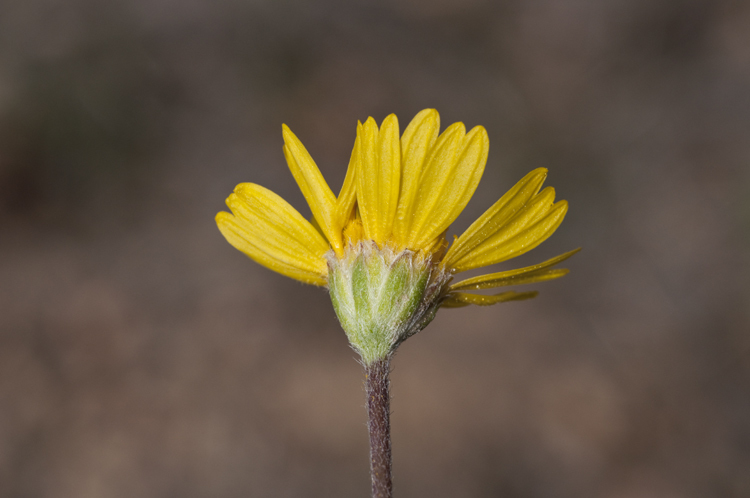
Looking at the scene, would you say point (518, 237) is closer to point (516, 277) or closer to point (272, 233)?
point (516, 277)

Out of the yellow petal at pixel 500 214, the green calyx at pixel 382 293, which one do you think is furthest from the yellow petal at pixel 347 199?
the yellow petal at pixel 500 214

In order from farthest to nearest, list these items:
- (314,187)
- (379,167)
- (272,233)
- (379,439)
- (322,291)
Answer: (322,291), (272,233), (314,187), (379,167), (379,439)

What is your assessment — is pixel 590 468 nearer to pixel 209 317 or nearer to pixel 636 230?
pixel 636 230

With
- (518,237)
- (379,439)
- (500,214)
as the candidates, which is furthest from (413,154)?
(379,439)

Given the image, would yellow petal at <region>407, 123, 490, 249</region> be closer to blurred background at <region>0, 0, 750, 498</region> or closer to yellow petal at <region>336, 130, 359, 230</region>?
yellow petal at <region>336, 130, 359, 230</region>

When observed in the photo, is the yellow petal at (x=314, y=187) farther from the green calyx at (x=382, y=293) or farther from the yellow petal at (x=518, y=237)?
the yellow petal at (x=518, y=237)

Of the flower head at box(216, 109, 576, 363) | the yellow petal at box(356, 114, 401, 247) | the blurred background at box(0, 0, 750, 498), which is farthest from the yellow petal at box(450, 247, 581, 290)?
the blurred background at box(0, 0, 750, 498)
